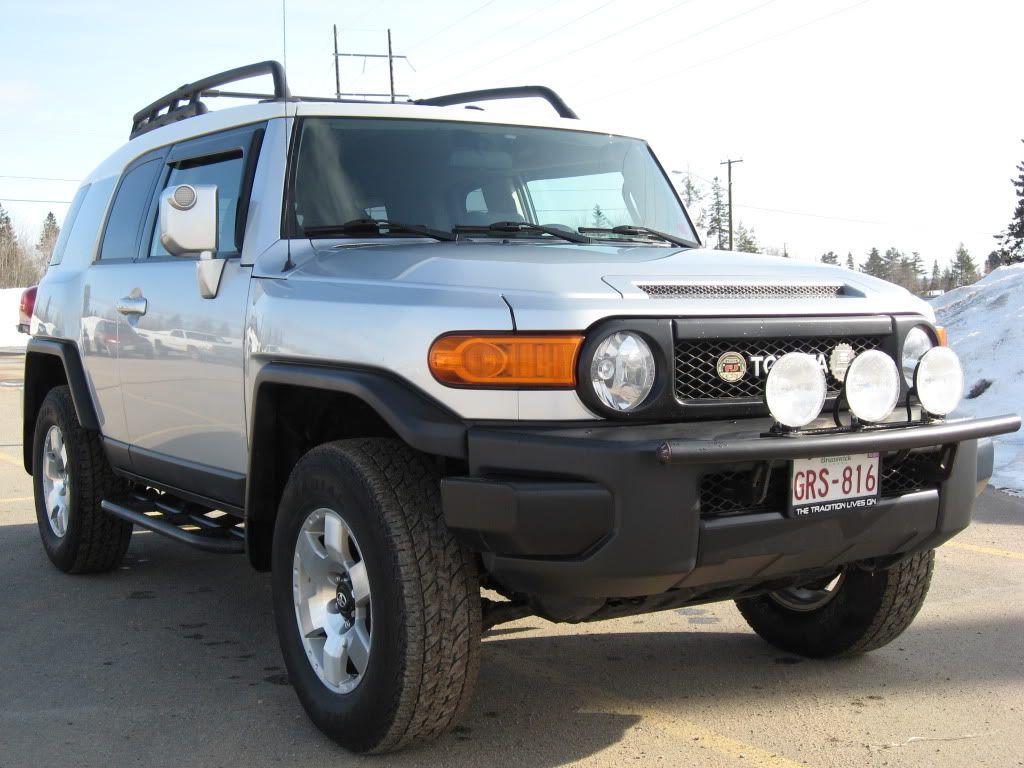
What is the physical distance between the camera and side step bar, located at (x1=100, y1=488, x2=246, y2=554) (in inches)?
168

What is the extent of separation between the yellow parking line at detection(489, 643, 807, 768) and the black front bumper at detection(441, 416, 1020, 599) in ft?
1.89

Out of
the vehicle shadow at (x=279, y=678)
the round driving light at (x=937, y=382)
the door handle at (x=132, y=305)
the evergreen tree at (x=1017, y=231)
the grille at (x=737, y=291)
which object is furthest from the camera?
the evergreen tree at (x=1017, y=231)

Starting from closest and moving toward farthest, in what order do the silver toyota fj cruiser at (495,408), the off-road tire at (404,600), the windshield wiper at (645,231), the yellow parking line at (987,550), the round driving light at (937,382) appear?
the silver toyota fj cruiser at (495,408) → the off-road tire at (404,600) → the round driving light at (937,382) → the windshield wiper at (645,231) → the yellow parking line at (987,550)

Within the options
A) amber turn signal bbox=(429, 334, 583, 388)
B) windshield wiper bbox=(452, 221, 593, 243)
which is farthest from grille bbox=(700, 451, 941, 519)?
windshield wiper bbox=(452, 221, 593, 243)

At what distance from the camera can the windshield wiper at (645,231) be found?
4387 millimetres

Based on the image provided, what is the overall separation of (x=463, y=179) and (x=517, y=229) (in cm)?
36

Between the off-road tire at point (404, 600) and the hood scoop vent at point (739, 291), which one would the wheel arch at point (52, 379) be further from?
the hood scoop vent at point (739, 291)

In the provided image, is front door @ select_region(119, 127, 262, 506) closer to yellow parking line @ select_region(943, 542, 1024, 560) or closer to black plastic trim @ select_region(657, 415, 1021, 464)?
black plastic trim @ select_region(657, 415, 1021, 464)

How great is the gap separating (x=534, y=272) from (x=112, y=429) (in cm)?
276

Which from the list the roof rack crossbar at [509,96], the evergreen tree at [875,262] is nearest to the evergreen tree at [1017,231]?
the evergreen tree at [875,262]

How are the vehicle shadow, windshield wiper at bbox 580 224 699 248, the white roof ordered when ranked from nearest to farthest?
the vehicle shadow
the white roof
windshield wiper at bbox 580 224 699 248

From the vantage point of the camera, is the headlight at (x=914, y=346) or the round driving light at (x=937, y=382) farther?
the headlight at (x=914, y=346)

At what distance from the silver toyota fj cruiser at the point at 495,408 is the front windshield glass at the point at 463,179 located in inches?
0.5

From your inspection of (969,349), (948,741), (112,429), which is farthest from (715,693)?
(969,349)
